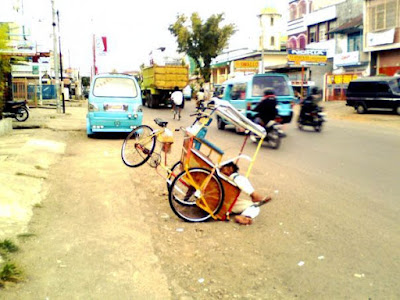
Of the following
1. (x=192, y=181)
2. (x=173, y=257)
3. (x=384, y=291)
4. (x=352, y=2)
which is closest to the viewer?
(x=384, y=291)

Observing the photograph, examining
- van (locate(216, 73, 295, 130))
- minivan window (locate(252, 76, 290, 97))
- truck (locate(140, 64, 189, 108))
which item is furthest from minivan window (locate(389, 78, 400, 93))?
truck (locate(140, 64, 189, 108))

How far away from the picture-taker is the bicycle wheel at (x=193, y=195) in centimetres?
527

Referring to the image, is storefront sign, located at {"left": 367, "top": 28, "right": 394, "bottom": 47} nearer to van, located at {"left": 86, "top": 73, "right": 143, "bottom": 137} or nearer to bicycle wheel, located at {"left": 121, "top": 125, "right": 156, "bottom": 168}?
van, located at {"left": 86, "top": 73, "right": 143, "bottom": 137}

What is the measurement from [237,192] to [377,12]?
29.0 m

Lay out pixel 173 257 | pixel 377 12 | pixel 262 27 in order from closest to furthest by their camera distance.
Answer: pixel 173 257 → pixel 377 12 → pixel 262 27

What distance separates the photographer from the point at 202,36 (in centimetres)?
5450

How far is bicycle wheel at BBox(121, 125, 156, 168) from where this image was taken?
21.5ft

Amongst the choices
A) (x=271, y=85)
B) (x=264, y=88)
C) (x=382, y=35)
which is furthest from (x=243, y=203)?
(x=382, y=35)

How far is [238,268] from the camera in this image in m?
4.13

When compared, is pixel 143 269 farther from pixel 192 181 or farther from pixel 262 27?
pixel 262 27

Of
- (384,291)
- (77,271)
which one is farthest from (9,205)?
(384,291)

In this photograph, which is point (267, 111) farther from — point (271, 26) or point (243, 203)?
point (271, 26)

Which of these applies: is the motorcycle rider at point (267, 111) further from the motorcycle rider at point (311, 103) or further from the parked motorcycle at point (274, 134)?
the motorcycle rider at point (311, 103)

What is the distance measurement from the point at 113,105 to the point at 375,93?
50.0 feet
